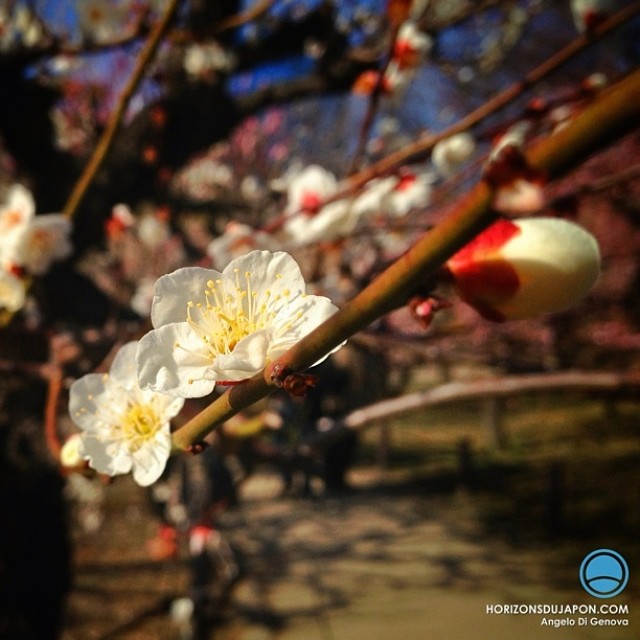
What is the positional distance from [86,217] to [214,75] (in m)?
0.53

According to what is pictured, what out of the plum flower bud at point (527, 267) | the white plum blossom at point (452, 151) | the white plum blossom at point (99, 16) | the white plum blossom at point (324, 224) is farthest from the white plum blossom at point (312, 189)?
the white plum blossom at point (99, 16)

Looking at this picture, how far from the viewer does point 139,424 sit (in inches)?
13.3

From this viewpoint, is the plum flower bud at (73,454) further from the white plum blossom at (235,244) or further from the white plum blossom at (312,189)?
the white plum blossom at (312,189)

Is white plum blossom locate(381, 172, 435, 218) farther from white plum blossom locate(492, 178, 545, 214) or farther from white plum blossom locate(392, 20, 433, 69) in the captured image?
white plum blossom locate(492, 178, 545, 214)

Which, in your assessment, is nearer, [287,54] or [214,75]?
[214,75]

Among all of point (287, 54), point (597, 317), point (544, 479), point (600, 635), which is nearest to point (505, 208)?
point (600, 635)

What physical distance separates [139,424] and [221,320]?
0.12m

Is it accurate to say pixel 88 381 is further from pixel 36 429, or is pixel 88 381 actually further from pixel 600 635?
pixel 600 635

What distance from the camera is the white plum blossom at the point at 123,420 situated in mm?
299

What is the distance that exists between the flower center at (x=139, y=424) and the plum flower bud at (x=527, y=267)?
22 cm

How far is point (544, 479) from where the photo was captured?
2.48 m

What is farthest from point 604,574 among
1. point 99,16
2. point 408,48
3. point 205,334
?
point 99,16

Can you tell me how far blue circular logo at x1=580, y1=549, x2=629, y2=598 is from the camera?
2.31ft

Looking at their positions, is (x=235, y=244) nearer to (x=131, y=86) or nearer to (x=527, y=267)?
(x=131, y=86)
